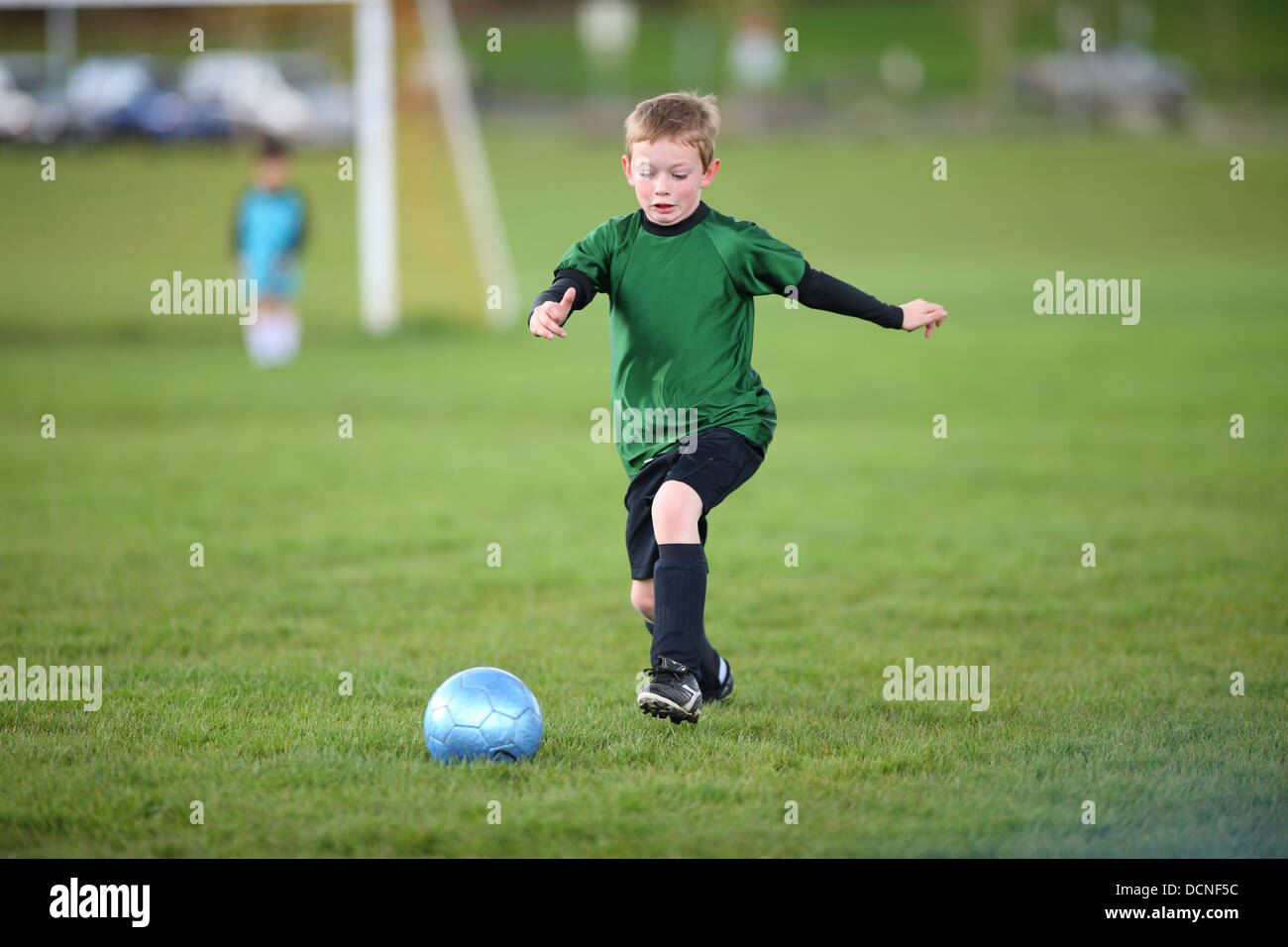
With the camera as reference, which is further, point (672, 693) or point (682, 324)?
point (682, 324)

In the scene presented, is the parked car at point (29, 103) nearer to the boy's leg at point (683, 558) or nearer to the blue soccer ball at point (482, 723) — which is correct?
the boy's leg at point (683, 558)

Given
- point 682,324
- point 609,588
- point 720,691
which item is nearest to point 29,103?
point 609,588

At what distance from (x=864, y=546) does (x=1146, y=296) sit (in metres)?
16.0

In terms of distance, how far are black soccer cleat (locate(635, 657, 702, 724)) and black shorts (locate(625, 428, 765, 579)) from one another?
486 millimetres

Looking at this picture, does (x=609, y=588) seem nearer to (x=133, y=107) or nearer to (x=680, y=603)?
(x=680, y=603)

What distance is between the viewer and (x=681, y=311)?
5242mm

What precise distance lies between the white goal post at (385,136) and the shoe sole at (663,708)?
1358cm

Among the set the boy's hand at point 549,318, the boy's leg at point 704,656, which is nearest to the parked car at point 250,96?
the boy's leg at point 704,656

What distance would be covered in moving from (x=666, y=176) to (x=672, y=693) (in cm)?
184

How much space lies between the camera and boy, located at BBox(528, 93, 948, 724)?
5.09 metres

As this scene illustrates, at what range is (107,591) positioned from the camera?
7.38 metres

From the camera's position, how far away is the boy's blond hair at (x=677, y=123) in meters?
5.04

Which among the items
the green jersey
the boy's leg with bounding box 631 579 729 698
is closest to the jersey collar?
the green jersey
